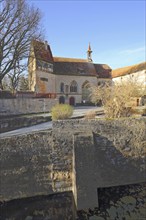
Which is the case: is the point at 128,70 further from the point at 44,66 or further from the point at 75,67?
the point at 44,66

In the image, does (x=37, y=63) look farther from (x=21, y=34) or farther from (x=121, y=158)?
(x=121, y=158)

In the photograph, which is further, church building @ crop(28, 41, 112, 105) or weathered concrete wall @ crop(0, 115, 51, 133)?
church building @ crop(28, 41, 112, 105)

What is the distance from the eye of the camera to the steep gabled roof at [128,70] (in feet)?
107

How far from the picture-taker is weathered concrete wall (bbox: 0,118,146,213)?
749 cm

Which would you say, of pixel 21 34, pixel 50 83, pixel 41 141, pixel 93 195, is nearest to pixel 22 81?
pixel 50 83

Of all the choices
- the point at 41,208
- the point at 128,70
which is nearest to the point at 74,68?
the point at 128,70

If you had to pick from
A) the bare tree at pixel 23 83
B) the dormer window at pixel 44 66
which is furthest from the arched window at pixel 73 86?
the bare tree at pixel 23 83

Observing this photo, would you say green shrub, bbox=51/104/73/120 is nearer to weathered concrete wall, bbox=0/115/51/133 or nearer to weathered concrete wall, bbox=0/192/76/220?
weathered concrete wall, bbox=0/115/51/133

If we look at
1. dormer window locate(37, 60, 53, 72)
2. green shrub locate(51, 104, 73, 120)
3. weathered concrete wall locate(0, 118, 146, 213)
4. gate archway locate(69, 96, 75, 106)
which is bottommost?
weathered concrete wall locate(0, 118, 146, 213)

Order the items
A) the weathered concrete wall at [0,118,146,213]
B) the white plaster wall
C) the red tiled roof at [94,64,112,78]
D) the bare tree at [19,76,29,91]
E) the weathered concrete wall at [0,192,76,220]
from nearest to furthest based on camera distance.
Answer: the weathered concrete wall at [0,192,76,220], the weathered concrete wall at [0,118,146,213], the white plaster wall, the bare tree at [19,76,29,91], the red tiled roof at [94,64,112,78]

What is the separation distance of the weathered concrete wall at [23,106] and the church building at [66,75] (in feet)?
22.0

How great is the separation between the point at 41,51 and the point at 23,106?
40.2ft

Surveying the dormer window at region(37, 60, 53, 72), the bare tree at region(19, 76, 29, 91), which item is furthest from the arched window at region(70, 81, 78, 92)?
the bare tree at region(19, 76, 29, 91)

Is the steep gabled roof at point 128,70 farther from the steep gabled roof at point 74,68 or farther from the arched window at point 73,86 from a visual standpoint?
the arched window at point 73,86
